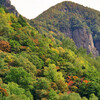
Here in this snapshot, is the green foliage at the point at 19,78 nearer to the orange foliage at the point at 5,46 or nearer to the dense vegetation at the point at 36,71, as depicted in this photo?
the dense vegetation at the point at 36,71

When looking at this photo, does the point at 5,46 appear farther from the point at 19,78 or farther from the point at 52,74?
the point at 19,78

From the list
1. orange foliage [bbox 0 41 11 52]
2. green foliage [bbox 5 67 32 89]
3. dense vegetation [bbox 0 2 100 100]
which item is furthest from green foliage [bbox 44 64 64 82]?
orange foliage [bbox 0 41 11 52]

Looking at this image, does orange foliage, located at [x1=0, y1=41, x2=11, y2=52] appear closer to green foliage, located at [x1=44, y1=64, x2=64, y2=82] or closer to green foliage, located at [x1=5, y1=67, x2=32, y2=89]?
green foliage, located at [x1=44, y1=64, x2=64, y2=82]

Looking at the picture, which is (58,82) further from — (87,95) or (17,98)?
(17,98)

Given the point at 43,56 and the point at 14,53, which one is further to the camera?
the point at 43,56

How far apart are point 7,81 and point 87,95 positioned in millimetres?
21656

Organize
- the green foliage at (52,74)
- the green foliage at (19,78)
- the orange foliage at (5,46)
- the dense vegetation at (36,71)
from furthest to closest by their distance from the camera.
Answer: the orange foliage at (5,46), the green foliage at (52,74), the green foliage at (19,78), the dense vegetation at (36,71)

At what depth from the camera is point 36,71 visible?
7119 cm

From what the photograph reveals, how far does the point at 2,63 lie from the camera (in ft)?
212

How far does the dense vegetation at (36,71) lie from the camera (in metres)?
56.8

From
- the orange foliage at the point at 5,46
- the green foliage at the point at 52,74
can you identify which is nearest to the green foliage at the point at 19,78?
the green foliage at the point at 52,74

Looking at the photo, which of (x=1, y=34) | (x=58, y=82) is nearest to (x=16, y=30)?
(x=1, y=34)

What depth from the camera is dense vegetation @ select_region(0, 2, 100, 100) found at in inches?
2238

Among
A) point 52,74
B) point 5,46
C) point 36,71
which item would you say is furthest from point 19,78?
point 5,46
